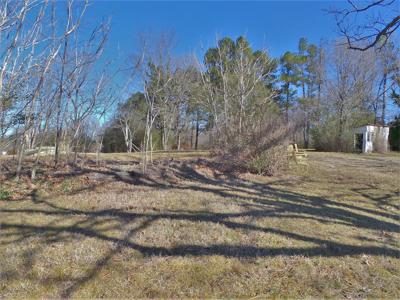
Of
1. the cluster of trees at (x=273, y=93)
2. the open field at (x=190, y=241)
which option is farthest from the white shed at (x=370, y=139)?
the open field at (x=190, y=241)

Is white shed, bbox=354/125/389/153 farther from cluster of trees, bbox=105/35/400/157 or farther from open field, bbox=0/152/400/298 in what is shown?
open field, bbox=0/152/400/298

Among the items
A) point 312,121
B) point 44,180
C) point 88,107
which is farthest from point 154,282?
point 312,121

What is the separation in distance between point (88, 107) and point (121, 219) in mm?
4214

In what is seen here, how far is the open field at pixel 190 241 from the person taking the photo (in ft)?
8.31

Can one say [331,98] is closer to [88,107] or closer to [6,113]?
[88,107]

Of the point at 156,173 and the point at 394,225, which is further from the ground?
the point at 156,173

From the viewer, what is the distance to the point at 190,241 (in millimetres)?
3346

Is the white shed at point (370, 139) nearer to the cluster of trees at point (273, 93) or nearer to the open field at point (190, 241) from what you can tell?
the cluster of trees at point (273, 93)

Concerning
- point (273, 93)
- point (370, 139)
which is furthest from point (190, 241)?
point (370, 139)

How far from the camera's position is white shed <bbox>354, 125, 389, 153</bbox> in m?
20.1

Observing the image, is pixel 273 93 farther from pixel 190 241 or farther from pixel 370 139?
pixel 190 241

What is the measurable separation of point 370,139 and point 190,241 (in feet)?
68.0

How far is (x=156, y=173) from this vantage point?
7.21 m

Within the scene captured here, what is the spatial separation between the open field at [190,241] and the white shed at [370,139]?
15.7m
